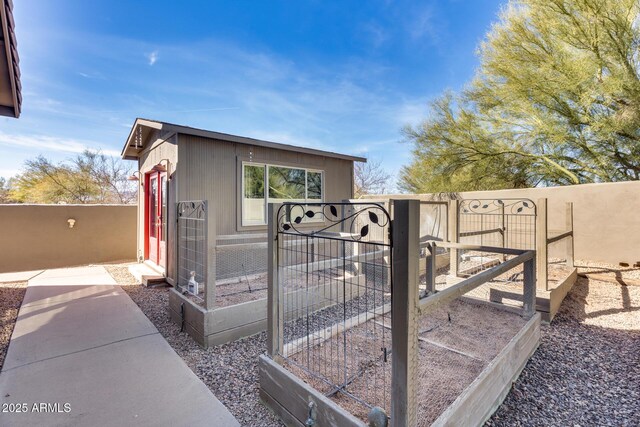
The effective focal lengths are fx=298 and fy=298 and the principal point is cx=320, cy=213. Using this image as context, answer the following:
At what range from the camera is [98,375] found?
2.44 meters

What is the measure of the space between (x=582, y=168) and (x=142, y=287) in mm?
11255

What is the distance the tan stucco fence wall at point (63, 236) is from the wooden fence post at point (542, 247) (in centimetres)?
901

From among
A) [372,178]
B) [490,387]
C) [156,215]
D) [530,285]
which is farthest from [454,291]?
[372,178]

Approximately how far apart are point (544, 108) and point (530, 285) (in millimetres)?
7264

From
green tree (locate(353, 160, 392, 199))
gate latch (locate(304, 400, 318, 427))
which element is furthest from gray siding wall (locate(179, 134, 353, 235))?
green tree (locate(353, 160, 392, 199))

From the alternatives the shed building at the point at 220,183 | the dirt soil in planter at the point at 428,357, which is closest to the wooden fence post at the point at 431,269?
the dirt soil in planter at the point at 428,357

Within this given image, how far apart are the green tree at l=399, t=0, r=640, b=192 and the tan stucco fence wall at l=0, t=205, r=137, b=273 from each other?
9037mm

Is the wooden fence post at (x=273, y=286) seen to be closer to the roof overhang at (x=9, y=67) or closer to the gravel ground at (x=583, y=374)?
the gravel ground at (x=583, y=374)

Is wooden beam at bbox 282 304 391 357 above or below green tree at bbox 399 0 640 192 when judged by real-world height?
below

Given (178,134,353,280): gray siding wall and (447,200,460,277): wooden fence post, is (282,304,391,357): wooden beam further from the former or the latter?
(178,134,353,280): gray siding wall

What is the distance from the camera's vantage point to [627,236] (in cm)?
551

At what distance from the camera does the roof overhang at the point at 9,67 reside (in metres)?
2.70

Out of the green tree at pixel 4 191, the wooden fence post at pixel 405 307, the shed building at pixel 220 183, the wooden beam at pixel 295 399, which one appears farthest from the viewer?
the green tree at pixel 4 191

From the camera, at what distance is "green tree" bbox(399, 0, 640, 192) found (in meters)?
6.52
